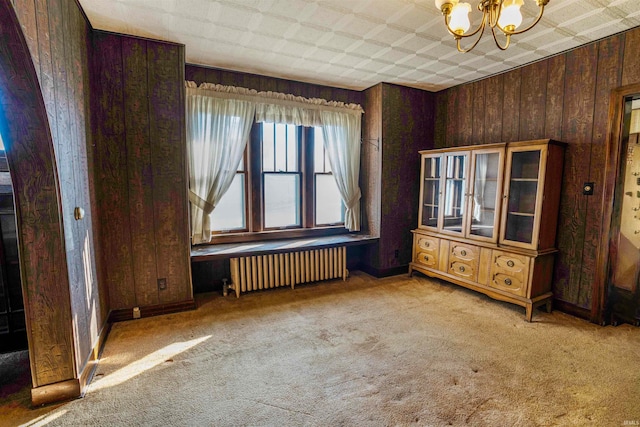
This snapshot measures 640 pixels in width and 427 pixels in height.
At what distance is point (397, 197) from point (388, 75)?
163 cm

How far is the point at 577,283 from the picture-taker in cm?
315

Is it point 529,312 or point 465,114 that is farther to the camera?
point 465,114

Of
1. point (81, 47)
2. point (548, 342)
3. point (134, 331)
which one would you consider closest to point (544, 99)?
point (548, 342)

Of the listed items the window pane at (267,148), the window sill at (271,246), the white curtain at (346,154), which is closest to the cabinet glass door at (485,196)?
the window sill at (271,246)

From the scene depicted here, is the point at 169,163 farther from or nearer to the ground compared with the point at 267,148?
nearer to the ground

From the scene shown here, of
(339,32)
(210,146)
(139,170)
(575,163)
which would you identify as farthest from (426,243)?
(139,170)

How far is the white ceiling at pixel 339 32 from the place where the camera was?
237cm

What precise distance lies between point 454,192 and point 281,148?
232 centimetres

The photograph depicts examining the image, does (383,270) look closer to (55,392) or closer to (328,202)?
(328,202)

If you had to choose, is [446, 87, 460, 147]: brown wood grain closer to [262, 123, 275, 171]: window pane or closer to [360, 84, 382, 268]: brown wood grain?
[360, 84, 382, 268]: brown wood grain

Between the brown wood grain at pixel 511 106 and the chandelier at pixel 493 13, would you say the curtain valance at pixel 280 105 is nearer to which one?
the brown wood grain at pixel 511 106

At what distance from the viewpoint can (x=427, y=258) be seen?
416 centimetres

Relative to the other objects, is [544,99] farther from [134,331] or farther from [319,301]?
[134,331]

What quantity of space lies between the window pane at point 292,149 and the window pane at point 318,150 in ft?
0.86
